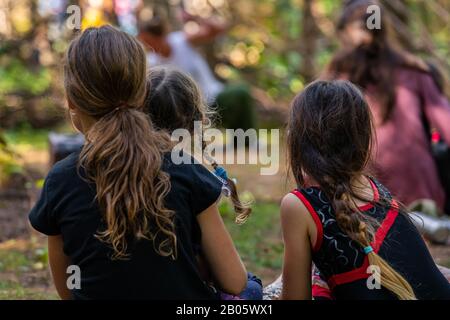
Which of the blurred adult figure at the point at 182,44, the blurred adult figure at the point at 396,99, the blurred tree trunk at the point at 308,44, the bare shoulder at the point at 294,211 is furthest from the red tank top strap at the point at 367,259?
the blurred tree trunk at the point at 308,44

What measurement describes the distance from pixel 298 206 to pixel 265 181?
159 inches

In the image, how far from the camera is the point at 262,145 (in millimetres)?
7383

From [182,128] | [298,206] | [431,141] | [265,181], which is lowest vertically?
[265,181]

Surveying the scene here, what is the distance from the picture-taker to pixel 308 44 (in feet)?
29.1

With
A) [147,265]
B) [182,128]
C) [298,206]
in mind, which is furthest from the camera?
[182,128]

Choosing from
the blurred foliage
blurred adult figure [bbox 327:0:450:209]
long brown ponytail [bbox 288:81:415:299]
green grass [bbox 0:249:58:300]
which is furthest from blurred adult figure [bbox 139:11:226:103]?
long brown ponytail [bbox 288:81:415:299]

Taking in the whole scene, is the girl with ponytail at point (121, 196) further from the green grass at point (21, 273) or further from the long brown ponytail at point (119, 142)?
the green grass at point (21, 273)

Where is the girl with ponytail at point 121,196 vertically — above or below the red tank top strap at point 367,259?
above

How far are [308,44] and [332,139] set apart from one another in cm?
672

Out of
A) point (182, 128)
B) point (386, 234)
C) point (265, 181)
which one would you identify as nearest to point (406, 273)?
point (386, 234)

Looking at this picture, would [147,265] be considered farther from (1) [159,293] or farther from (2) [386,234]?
(2) [386,234]

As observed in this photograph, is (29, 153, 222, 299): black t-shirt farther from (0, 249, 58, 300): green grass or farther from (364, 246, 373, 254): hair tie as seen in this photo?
(0, 249, 58, 300): green grass

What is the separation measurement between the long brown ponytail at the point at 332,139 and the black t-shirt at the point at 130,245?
35cm

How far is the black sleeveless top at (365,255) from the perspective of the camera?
2.20 meters
